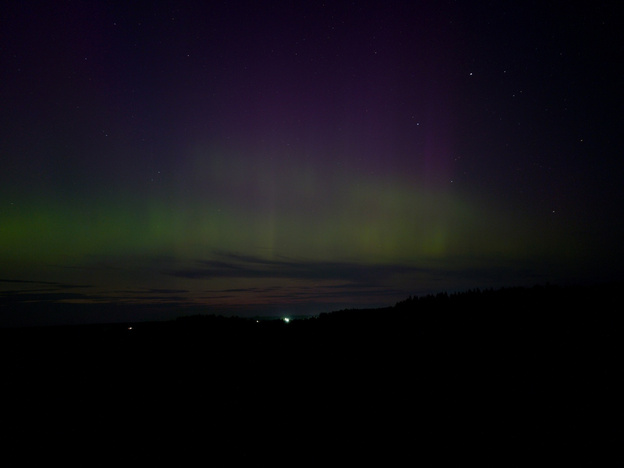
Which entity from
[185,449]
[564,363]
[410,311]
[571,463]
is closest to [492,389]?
[564,363]

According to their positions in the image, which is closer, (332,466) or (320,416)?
(332,466)

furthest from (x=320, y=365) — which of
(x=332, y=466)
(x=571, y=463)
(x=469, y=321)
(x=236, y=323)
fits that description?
(x=236, y=323)

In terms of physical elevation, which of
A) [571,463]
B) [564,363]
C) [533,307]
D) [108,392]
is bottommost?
[108,392]

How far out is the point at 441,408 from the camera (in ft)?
29.0

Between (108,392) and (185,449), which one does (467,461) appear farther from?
(108,392)

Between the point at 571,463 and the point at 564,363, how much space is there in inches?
139

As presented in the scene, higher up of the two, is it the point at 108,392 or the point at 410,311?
the point at 410,311

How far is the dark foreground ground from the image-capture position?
7539mm

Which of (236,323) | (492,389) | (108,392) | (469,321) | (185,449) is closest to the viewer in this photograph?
(185,449)

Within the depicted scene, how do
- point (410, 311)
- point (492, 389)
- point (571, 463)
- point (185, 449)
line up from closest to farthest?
point (571, 463), point (185, 449), point (492, 389), point (410, 311)

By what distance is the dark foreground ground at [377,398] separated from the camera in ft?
24.7

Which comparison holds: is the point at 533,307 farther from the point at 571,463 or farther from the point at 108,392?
the point at 108,392

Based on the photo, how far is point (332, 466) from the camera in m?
7.26

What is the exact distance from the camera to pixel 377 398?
32.7 ft
